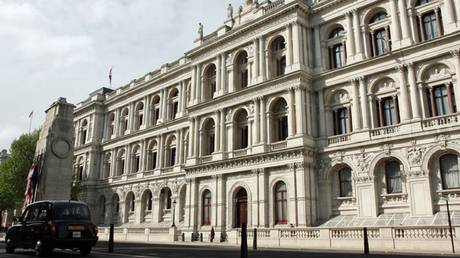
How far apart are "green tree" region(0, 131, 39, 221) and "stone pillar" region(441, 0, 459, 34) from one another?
44890 millimetres

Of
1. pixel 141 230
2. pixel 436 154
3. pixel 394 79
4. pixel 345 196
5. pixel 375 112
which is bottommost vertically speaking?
pixel 141 230

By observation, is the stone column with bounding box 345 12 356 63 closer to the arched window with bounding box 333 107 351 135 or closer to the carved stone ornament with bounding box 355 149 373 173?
the arched window with bounding box 333 107 351 135

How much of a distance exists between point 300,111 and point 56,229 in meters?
20.6

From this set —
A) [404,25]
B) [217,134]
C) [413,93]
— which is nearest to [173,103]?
[217,134]

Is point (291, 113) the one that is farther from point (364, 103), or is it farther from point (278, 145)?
point (364, 103)

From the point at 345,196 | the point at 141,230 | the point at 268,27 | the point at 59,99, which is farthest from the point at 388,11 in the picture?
the point at 141,230

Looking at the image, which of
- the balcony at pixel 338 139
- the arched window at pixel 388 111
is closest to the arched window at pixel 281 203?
the balcony at pixel 338 139

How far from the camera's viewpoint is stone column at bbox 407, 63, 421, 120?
2616cm

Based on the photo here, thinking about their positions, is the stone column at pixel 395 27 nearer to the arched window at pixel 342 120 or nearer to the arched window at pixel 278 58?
the arched window at pixel 342 120

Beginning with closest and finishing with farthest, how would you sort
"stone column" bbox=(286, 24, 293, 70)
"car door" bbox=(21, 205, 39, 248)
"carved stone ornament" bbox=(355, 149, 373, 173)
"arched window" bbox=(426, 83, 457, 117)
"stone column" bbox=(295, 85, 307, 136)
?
"car door" bbox=(21, 205, 39, 248) < "arched window" bbox=(426, 83, 457, 117) < "carved stone ornament" bbox=(355, 149, 373, 173) < "stone column" bbox=(295, 85, 307, 136) < "stone column" bbox=(286, 24, 293, 70)

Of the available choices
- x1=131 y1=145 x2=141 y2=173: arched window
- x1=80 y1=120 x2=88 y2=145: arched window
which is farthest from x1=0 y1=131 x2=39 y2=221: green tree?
x1=131 y1=145 x2=141 y2=173: arched window

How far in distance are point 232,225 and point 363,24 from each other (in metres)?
18.5

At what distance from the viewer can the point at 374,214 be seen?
2659 centimetres

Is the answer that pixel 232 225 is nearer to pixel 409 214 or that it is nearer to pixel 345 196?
pixel 345 196
